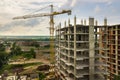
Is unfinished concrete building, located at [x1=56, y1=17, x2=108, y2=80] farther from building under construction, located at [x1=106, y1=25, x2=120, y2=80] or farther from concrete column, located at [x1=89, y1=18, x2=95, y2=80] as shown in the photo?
building under construction, located at [x1=106, y1=25, x2=120, y2=80]

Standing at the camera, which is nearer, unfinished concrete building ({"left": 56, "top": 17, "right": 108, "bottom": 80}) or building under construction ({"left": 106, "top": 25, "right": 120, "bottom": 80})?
unfinished concrete building ({"left": 56, "top": 17, "right": 108, "bottom": 80})

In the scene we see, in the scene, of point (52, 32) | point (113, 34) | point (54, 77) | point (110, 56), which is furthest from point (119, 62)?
point (52, 32)

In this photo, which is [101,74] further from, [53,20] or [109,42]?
[53,20]

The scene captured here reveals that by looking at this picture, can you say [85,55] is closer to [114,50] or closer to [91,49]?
[91,49]

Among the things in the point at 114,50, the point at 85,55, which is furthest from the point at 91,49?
the point at 114,50

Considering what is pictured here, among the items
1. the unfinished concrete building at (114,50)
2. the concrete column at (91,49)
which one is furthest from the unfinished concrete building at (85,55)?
the unfinished concrete building at (114,50)

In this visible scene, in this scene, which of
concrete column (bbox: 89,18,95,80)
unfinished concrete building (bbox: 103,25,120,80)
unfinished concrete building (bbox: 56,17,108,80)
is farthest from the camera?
unfinished concrete building (bbox: 103,25,120,80)

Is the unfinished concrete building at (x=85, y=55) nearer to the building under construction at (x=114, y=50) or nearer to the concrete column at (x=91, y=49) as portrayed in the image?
the concrete column at (x=91, y=49)

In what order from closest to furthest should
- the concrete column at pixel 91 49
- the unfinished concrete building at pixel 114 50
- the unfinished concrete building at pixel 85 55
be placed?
1. the unfinished concrete building at pixel 85 55
2. the concrete column at pixel 91 49
3. the unfinished concrete building at pixel 114 50

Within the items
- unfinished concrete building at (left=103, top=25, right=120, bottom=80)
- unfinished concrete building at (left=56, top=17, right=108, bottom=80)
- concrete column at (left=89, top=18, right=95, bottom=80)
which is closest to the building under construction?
unfinished concrete building at (left=103, top=25, right=120, bottom=80)

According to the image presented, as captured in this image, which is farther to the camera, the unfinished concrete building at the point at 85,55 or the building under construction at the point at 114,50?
the building under construction at the point at 114,50

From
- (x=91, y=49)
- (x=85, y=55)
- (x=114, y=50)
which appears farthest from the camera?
(x=114, y=50)

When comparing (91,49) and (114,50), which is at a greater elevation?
(91,49)

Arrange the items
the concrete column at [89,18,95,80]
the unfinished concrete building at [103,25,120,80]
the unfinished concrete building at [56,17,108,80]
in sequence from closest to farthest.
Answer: the unfinished concrete building at [56,17,108,80], the concrete column at [89,18,95,80], the unfinished concrete building at [103,25,120,80]
